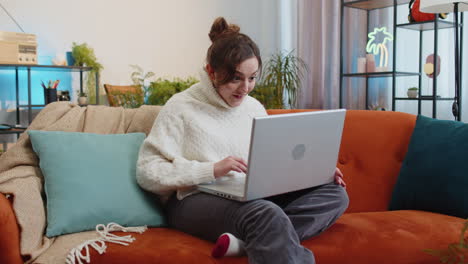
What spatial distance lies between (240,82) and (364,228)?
643 millimetres

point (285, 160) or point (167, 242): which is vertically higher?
point (285, 160)

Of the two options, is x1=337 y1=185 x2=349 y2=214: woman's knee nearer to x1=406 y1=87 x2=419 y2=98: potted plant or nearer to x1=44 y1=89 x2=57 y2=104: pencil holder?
x1=406 y1=87 x2=419 y2=98: potted plant

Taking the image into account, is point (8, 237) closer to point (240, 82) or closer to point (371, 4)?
point (240, 82)

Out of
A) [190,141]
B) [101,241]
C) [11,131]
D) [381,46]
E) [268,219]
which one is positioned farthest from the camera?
[381,46]

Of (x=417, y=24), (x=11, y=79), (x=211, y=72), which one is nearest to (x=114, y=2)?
(x=11, y=79)

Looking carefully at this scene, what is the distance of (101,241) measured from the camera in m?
1.36

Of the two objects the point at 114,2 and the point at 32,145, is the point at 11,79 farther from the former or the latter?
the point at 32,145

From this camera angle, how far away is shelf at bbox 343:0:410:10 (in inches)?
154

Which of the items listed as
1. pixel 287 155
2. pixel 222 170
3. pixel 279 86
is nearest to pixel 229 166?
pixel 222 170

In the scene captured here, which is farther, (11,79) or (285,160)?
(11,79)

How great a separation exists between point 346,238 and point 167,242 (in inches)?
22.1

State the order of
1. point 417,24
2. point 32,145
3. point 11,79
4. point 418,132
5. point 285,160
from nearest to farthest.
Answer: point 285,160 → point 32,145 → point 418,132 → point 417,24 → point 11,79

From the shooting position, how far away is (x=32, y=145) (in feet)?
5.25

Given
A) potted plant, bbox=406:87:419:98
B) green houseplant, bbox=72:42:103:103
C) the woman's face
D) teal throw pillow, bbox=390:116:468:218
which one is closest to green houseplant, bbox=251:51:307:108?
potted plant, bbox=406:87:419:98
